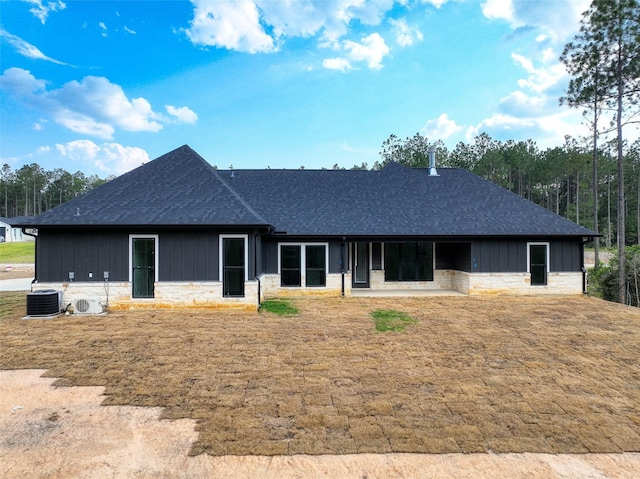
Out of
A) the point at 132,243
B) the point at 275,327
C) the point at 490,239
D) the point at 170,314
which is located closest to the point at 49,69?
the point at 132,243

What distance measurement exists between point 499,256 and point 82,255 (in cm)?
1504

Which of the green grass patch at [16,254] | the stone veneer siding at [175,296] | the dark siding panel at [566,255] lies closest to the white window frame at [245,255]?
the stone veneer siding at [175,296]

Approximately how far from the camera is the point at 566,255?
13523 mm

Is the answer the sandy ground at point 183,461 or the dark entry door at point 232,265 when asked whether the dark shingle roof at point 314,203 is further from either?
the sandy ground at point 183,461

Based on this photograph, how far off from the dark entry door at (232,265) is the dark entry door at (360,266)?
5656 millimetres

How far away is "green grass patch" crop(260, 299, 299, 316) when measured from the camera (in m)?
10.3

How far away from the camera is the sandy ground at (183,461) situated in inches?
125

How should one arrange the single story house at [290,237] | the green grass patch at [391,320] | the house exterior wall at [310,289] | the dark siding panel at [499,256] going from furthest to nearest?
the dark siding panel at [499,256] < the house exterior wall at [310,289] < the single story house at [290,237] < the green grass patch at [391,320]

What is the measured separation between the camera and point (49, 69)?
18.6 metres

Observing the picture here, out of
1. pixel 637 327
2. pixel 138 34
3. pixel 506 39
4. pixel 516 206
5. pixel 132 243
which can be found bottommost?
pixel 637 327

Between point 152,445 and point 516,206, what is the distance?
16211 millimetres

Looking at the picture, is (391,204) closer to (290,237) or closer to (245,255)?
(290,237)

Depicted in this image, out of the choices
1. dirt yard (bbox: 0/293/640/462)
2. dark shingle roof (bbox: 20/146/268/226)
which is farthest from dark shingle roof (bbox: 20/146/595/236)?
dirt yard (bbox: 0/293/640/462)

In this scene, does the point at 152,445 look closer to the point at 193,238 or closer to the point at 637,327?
the point at 193,238
